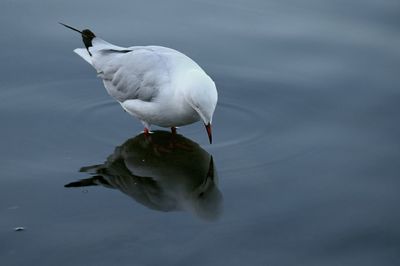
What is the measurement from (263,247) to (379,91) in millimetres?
2398

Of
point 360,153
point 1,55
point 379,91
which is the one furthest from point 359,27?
point 1,55

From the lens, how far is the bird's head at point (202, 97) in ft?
17.7

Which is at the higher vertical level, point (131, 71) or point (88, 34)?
point (88, 34)

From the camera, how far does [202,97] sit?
→ 5391mm

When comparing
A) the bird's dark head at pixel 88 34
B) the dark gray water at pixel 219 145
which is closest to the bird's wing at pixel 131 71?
the bird's dark head at pixel 88 34

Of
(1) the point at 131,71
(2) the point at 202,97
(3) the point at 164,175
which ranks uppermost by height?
(2) the point at 202,97

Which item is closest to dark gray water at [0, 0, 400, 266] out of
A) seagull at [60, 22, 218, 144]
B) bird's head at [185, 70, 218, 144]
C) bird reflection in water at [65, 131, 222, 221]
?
bird reflection in water at [65, 131, 222, 221]

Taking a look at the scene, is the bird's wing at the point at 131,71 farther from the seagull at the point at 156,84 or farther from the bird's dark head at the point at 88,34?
the bird's dark head at the point at 88,34

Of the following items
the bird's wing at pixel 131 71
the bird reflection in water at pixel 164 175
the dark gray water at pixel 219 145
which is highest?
the bird's wing at pixel 131 71

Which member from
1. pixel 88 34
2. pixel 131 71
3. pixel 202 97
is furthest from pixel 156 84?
pixel 88 34

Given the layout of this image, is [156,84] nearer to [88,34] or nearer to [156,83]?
[156,83]

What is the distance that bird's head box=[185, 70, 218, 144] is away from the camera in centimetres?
539

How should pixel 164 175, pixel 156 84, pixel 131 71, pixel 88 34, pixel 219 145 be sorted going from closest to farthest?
pixel 164 175
pixel 219 145
pixel 156 84
pixel 131 71
pixel 88 34

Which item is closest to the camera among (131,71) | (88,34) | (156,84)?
(156,84)
